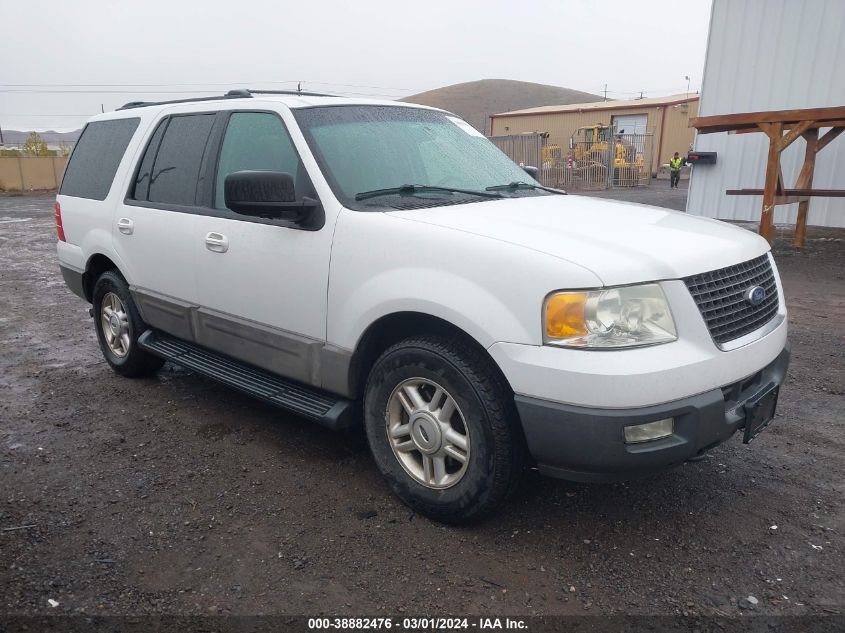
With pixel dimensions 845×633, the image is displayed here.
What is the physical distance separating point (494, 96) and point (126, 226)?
5446 inches

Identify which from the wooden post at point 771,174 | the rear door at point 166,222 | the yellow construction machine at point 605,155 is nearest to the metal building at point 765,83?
the wooden post at point 771,174

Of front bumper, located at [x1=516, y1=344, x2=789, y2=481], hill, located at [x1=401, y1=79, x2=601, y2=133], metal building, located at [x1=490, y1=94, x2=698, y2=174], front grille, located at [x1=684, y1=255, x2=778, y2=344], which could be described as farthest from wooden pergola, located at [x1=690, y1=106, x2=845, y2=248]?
hill, located at [x1=401, y1=79, x2=601, y2=133]

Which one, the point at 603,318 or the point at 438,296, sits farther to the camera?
the point at 438,296

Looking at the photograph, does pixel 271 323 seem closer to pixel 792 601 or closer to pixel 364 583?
pixel 364 583

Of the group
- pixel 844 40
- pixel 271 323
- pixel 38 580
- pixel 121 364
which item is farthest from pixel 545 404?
pixel 844 40

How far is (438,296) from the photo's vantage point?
2.82 meters

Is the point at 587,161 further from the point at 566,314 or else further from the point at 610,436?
the point at 610,436

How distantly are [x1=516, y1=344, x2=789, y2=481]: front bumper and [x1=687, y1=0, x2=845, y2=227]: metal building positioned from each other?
36.0 feet

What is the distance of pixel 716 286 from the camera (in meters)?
2.83

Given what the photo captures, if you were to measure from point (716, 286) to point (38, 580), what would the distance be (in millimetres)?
3037

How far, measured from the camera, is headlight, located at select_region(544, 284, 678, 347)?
8.34ft

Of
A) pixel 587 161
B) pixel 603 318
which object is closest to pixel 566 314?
pixel 603 318

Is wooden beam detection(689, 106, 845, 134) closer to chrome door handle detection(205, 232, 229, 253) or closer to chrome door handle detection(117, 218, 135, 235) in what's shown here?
chrome door handle detection(205, 232, 229, 253)

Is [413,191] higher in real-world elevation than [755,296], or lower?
higher
